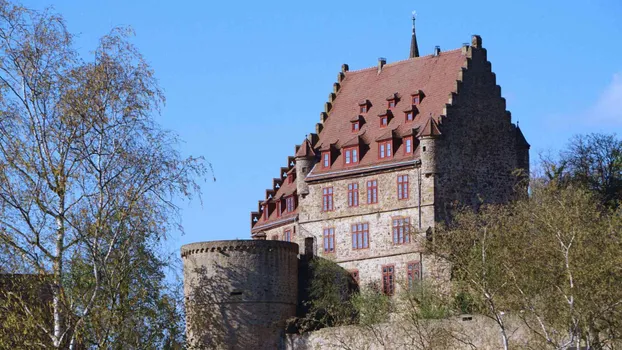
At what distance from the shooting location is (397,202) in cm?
5700

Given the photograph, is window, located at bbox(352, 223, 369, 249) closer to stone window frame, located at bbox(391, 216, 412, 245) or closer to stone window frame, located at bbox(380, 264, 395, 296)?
stone window frame, located at bbox(391, 216, 412, 245)

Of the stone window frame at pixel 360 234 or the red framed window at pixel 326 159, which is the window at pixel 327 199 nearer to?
the red framed window at pixel 326 159

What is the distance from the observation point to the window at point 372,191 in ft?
189

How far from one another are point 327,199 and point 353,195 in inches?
53.2

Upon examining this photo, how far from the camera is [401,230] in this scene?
186 feet

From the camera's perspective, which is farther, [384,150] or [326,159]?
[326,159]

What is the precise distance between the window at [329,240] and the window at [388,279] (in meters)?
2.84

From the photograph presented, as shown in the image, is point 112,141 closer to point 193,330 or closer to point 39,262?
point 39,262

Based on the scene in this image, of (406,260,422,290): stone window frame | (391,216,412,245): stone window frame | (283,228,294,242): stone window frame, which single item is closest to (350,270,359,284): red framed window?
(391,216,412,245): stone window frame

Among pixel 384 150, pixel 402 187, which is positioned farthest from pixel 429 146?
pixel 384 150

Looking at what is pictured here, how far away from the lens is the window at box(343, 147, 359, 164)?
58.7m

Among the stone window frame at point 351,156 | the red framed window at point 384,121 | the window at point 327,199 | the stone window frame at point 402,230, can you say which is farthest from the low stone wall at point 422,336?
the red framed window at point 384,121

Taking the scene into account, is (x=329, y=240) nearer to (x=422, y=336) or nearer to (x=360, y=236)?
(x=360, y=236)

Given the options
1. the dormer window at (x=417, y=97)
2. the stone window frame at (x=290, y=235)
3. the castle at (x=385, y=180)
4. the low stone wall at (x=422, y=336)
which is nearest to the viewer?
the low stone wall at (x=422, y=336)
